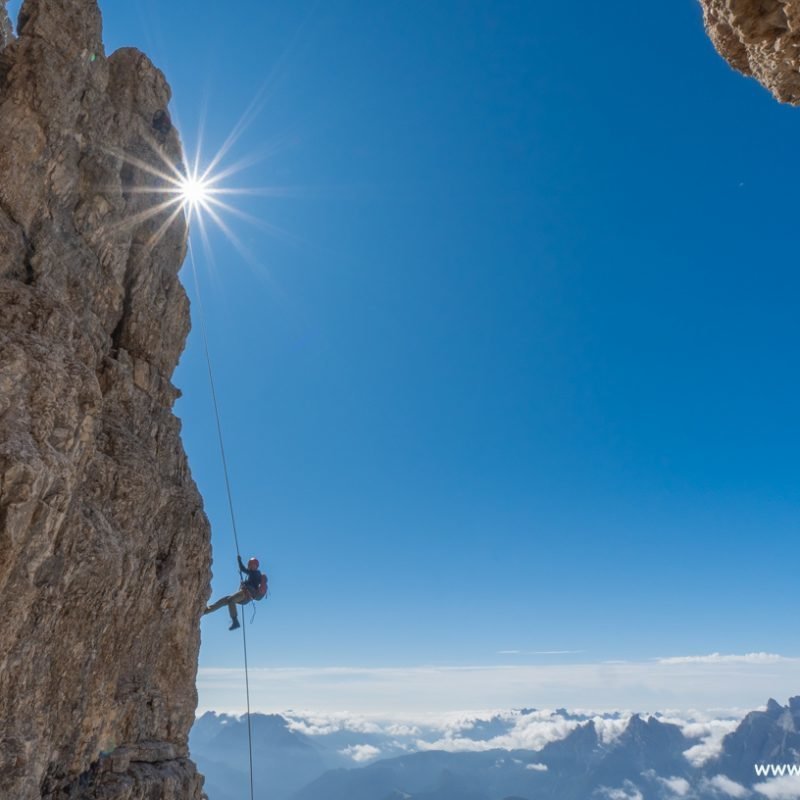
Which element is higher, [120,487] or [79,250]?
[79,250]

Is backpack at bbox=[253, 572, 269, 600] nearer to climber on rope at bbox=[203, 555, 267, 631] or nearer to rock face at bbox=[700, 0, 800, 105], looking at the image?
climber on rope at bbox=[203, 555, 267, 631]

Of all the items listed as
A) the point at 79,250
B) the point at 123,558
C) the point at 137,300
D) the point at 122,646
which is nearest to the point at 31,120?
the point at 79,250

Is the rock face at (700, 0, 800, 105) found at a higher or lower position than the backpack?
higher

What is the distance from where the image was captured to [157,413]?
23.6m

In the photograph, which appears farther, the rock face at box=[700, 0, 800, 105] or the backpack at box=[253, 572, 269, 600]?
the backpack at box=[253, 572, 269, 600]

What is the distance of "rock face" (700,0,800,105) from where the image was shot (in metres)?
6.82

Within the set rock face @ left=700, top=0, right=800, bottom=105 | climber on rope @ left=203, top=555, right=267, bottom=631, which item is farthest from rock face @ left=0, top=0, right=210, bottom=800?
rock face @ left=700, top=0, right=800, bottom=105

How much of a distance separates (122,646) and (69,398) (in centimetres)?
917

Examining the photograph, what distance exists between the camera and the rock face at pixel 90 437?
540 inches

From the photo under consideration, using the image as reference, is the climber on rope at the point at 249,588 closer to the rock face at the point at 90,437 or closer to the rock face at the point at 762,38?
the rock face at the point at 90,437

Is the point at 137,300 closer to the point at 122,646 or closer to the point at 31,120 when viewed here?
the point at 31,120

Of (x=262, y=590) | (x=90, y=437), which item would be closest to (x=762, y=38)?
(x=90, y=437)

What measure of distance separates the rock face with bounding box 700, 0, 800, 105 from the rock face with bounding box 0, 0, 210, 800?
49.9 ft

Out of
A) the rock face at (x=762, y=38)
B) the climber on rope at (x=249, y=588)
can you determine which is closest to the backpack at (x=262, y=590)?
the climber on rope at (x=249, y=588)
